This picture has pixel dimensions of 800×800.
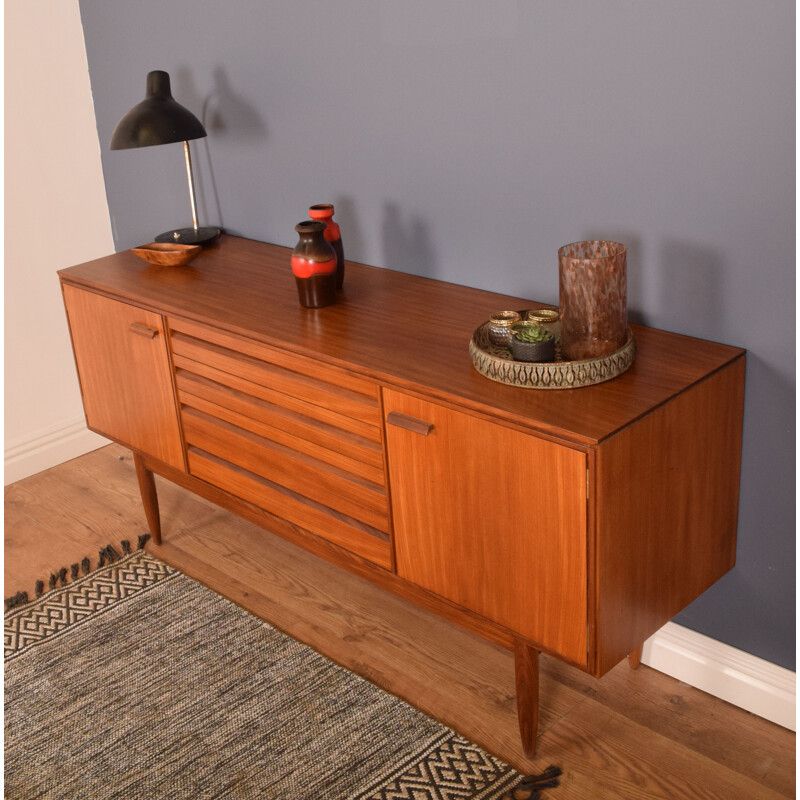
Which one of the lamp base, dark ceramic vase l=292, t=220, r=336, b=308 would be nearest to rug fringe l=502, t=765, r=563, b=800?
dark ceramic vase l=292, t=220, r=336, b=308

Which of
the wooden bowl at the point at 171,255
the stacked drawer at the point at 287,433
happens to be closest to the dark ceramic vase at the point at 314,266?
the stacked drawer at the point at 287,433

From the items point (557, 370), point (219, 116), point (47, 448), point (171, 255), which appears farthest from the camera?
point (47, 448)

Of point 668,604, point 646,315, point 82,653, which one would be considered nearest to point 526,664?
point 668,604

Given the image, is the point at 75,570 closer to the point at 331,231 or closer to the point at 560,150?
the point at 331,231

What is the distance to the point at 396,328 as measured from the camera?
6.71ft

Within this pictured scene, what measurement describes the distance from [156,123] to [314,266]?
2.24 feet

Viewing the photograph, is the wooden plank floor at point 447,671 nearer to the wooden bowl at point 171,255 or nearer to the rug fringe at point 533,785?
the rug fringe at point 533,785

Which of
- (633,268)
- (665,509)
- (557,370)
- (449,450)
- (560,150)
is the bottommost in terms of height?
(665,509)

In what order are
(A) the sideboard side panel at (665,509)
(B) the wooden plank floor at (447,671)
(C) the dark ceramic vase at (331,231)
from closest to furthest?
1. (A) the sideboard side panel at (665,509)
2. (B) the wooden plank floor at (447,671)
3. (C) the dark ceramic vase at (331,231)

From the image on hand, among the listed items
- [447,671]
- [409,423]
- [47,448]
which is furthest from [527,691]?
[47,448]

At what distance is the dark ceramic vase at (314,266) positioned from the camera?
214 cm

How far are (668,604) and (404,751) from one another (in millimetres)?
628

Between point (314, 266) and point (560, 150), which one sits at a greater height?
point (560, 150)

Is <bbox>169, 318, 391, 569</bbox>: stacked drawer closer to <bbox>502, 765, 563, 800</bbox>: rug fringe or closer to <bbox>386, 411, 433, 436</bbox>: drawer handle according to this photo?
<bbox>386, 411, 433, 436</bbox>: drawer handle
